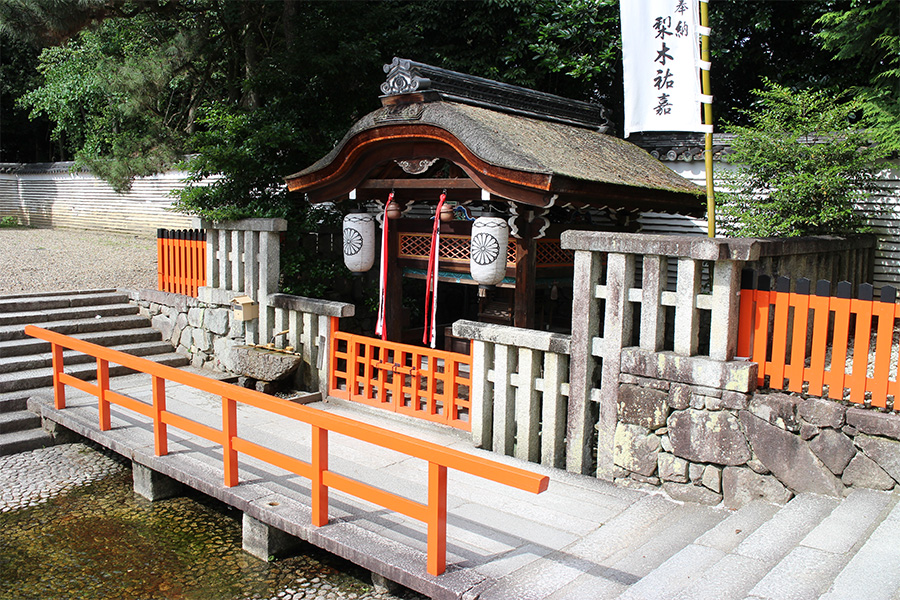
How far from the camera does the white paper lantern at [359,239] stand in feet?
29.6

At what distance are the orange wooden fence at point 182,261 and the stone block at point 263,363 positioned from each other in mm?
1844

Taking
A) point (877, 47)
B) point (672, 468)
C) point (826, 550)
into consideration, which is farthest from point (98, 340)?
point (877, 47)

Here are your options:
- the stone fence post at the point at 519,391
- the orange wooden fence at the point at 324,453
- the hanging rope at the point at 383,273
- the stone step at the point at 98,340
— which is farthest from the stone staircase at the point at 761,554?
the stone step at the point at 98,340

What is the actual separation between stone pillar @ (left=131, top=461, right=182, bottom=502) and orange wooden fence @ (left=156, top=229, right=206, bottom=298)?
169 inches

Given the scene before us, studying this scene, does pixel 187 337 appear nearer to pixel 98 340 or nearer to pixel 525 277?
pixel 98 340

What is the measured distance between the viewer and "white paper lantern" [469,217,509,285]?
7684 millimetres

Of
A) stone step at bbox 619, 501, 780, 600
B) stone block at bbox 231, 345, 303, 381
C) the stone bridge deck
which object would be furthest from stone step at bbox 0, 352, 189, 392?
stone step at bbox 619, 501, 780, 600

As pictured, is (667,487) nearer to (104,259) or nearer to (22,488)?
(22,488)

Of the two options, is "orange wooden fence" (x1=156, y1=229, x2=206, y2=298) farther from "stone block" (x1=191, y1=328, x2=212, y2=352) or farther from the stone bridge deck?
the stone bridge deck

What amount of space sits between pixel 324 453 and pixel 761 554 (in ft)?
9.80

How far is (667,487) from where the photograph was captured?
5.89 metres

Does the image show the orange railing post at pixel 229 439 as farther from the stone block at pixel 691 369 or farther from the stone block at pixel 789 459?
the stone block at pixel 789 459

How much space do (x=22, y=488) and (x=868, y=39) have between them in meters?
12.0

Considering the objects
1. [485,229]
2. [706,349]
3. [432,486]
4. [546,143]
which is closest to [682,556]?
[432,486]
